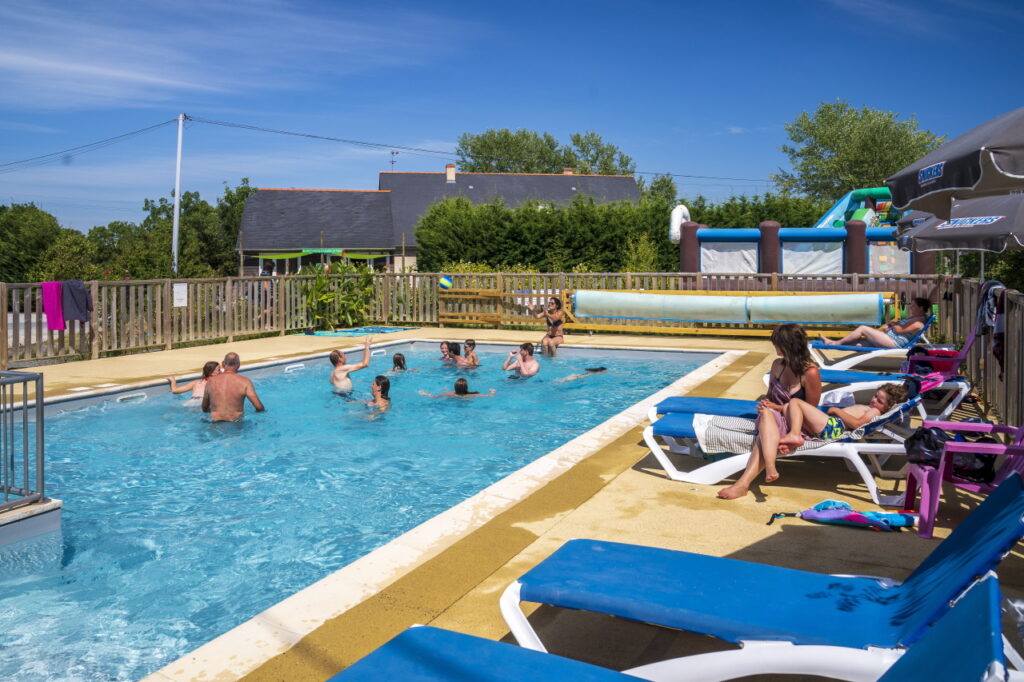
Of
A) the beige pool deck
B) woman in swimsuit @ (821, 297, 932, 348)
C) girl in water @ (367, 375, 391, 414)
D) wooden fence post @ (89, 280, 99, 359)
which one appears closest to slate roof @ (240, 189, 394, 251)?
wooden fence post @ (89, 280, 99, 359)

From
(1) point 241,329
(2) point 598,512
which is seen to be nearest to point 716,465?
(2) point 598,512

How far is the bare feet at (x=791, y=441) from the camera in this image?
5.82 meters

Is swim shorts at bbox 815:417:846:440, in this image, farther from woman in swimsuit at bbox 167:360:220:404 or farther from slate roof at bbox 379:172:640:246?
slate roof at bbox 379:172:640:246

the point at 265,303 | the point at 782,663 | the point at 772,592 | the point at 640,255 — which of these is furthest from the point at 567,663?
the point at 640,255

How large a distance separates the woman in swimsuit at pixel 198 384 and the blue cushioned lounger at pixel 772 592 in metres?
8.09

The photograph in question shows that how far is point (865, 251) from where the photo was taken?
23.2 metres

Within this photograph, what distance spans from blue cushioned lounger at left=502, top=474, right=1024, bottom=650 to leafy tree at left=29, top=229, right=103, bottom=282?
26637 mm

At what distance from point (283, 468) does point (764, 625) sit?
21.4ft

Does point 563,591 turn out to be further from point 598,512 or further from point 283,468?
point 283,468

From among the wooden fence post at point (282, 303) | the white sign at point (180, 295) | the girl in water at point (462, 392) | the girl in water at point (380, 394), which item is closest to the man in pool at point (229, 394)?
the girl in water at point (380, 394)

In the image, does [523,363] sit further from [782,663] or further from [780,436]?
[782,663]

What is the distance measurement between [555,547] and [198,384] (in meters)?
7.83

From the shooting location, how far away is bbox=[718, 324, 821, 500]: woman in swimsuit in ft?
19.0

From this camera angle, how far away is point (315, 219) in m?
48.3
